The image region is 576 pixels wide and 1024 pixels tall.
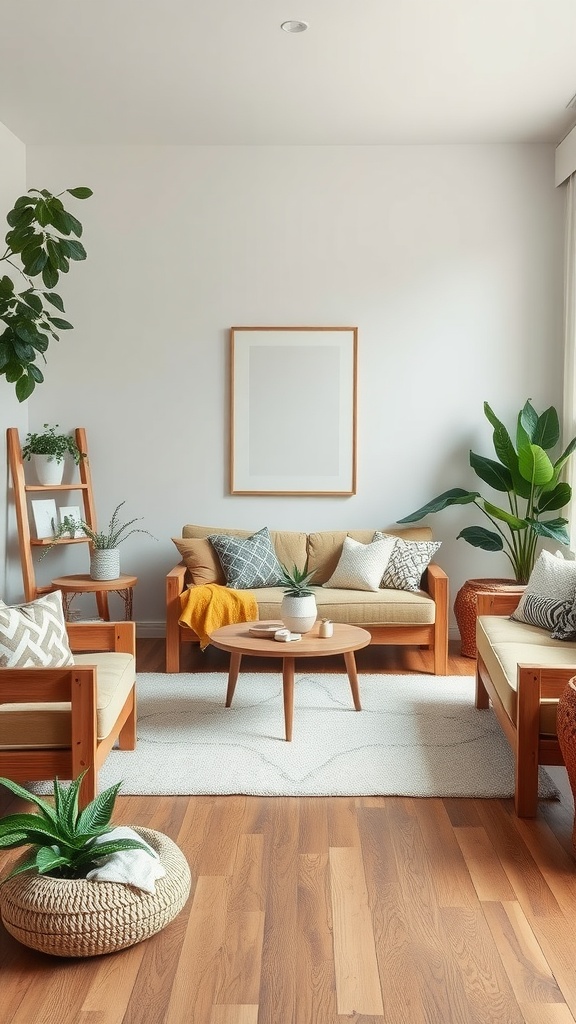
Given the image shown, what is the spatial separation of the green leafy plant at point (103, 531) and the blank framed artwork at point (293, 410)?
2.46 ft

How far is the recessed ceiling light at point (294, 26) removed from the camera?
163 inches

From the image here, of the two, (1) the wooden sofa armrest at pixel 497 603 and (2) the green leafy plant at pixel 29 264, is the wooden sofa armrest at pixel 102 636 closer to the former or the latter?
(2) the green leafy plant at pixel 29 264

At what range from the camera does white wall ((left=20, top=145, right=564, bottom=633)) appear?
5941 millimetres

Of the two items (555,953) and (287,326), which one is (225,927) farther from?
(287,326)

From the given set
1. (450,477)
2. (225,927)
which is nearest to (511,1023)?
(225,927)

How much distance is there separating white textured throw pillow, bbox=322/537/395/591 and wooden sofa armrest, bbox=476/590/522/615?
91cm

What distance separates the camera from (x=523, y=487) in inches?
220

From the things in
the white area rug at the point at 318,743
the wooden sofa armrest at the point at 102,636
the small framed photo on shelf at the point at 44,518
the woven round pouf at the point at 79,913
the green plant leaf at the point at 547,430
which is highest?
the green plant leaf at the point at 547,430

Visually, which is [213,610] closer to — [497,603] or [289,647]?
[289,647]

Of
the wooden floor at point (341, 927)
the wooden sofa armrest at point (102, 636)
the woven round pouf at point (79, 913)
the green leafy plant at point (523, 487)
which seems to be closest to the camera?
the wooden floor at point (341, 927)

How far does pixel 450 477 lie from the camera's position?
239 inches

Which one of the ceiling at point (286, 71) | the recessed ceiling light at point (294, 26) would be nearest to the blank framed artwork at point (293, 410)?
the ceiling at point (286, 71)

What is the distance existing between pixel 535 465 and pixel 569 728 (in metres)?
2.71

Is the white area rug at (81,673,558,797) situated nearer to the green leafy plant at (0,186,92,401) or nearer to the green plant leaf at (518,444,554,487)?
the green plant leaf at (518,444,554,487)
